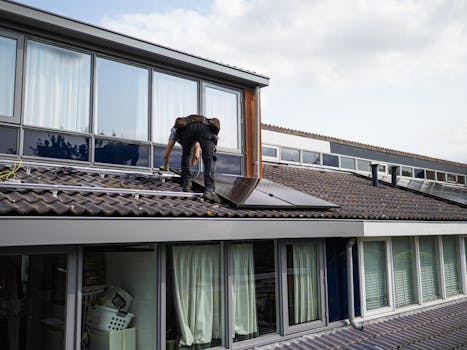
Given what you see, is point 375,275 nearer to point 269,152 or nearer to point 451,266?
point 451,266

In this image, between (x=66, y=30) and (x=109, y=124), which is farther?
(x=109, y=124)

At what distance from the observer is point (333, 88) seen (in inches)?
603

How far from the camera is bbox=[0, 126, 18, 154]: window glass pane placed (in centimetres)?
714

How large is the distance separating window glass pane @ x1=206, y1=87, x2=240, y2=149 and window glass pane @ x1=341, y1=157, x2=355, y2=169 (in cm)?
1143

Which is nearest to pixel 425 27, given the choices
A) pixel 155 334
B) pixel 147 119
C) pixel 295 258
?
pixel 295 258

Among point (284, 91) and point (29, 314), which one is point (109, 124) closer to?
point (29, 314)

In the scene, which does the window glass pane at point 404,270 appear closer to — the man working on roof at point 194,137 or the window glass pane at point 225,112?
the window glass pane at point 225,112

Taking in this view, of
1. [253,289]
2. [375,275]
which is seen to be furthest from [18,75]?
[375,275]

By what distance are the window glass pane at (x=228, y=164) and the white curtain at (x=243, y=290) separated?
2.86 metres

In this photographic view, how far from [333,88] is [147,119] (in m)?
8.54

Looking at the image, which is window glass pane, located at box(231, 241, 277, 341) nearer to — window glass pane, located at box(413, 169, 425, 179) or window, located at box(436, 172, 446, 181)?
window glass pane, located at box(413, 169, 425, 179)

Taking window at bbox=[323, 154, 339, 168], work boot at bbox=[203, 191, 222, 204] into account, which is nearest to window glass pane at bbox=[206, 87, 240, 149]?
work boot at bbox=[203, 191, 222, 204]

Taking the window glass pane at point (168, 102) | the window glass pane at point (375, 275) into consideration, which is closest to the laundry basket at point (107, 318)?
the window glass pane at point (168, 102)

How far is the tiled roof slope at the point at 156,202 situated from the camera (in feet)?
17.1
